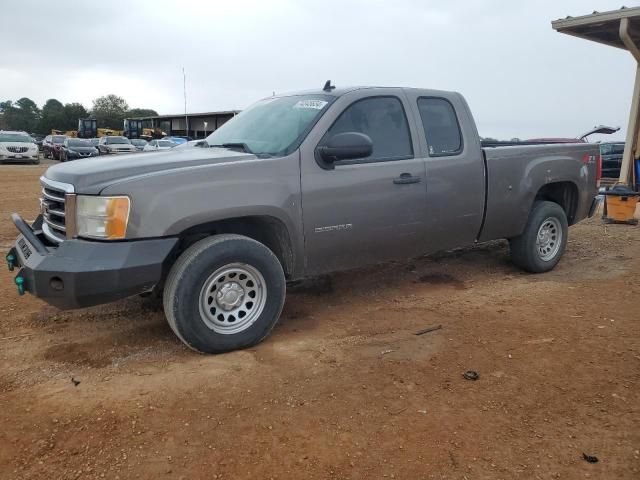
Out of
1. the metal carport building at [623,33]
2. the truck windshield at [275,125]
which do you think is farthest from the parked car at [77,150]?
the truck windshield at [275,125]

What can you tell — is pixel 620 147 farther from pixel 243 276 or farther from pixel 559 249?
pixel 243 276

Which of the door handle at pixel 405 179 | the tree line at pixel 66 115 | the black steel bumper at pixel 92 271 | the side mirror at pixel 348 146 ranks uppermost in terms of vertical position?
the tree line at pixel 66 115

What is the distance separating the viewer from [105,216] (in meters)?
3.16

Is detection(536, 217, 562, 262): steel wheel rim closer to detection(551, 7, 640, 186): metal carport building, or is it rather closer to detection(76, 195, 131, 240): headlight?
detection(76, 195, 131, 240): headlight

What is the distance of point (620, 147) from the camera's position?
51.7 feet

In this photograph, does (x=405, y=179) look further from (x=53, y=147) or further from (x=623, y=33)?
(x=53, y=147)

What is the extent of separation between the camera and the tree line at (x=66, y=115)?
82.4 m

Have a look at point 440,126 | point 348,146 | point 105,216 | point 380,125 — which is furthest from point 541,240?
point 105,216

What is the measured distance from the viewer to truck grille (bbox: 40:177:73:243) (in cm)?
339

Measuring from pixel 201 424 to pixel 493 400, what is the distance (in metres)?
1.64

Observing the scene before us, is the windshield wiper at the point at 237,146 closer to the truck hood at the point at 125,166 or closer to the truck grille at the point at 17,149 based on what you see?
the truck hood at the point at 125,166

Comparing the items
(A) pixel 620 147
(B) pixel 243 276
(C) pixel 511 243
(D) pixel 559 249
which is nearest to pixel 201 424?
(B) pixel 243 276

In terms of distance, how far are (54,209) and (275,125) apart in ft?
5.86

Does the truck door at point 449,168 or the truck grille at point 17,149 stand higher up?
the truck grille at point 17,149
